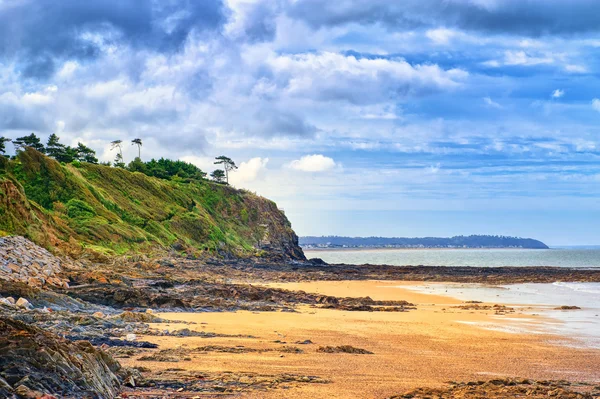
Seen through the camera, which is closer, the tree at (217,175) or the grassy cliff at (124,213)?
the grassy cliff at (124,213)

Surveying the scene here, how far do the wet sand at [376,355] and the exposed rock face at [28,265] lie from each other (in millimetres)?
5161

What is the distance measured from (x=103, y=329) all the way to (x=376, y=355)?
220 inches

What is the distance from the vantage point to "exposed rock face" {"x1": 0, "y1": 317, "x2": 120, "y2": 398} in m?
6.17

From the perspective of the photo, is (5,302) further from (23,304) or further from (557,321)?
(557,321)

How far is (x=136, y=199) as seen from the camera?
64750mm

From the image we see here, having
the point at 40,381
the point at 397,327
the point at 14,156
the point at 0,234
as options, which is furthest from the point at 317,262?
the point at 40,381

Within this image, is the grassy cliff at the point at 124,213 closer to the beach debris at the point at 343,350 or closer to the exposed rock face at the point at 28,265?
the exposed rock face at the point at 28,265

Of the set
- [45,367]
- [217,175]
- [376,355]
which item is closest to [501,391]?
[376,355]

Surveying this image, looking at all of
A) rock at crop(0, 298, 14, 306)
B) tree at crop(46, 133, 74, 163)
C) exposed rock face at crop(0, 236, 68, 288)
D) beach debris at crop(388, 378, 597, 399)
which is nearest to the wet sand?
beach debris at crop(388, 378, 597, 399)

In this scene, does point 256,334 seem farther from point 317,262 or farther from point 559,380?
point 317,262

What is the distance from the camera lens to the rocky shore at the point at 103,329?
6637 millimetres

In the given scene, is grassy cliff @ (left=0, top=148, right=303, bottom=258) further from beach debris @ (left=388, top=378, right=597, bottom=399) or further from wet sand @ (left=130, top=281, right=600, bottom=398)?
beach debris @ (left=388, top=378, right=597, bottom=399)

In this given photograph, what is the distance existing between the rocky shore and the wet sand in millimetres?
461

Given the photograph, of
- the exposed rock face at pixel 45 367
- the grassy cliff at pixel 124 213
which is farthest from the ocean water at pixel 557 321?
the grassy cliff at pixel 124 213
